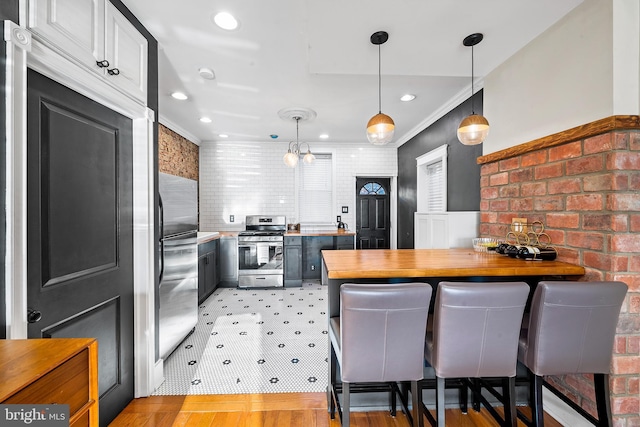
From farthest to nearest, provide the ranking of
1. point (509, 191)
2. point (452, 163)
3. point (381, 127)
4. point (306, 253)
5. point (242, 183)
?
point (242, 183) < point (306, 253) < point (452, 163) < point (509, 191) < point (381, 127)

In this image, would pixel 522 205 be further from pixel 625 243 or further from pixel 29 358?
pixel 29 358

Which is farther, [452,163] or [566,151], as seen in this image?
[452,163]

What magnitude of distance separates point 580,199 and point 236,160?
16.3 ft

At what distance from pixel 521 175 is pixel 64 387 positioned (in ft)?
8.99

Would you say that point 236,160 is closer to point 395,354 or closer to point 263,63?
point 263,63

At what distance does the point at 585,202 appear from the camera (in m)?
1.58

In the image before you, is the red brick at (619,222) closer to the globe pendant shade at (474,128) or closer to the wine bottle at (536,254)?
the wine bottle at (536,254)

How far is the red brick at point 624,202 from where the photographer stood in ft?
4.74

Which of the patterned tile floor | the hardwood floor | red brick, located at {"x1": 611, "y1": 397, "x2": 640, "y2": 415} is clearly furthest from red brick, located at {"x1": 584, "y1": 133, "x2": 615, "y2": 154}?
the patterned tile floor

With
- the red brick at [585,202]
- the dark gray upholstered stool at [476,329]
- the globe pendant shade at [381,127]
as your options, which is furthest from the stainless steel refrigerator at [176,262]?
the red brick at [585,202]

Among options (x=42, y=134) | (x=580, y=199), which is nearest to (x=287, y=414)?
(x=42, y=134)

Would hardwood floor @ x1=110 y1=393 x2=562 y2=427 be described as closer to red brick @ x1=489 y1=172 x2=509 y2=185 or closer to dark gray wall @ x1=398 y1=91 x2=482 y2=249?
red brick @ x1=489 y1=172 x2=509 y2=185

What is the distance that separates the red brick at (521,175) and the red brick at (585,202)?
0.34 metres

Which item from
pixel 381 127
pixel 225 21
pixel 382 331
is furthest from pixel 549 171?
pixel 225 21
